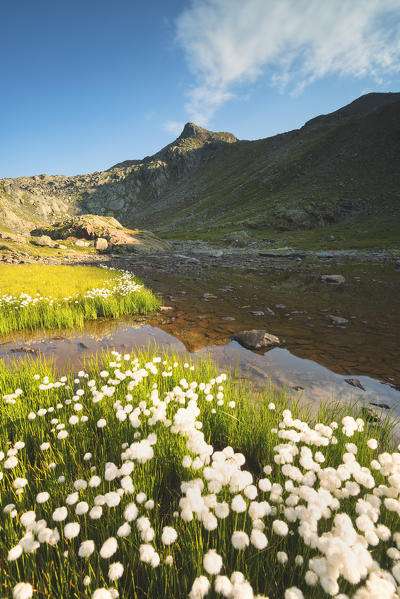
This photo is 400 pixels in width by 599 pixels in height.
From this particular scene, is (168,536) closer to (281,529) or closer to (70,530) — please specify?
(70,530)

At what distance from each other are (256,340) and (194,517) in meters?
6.30

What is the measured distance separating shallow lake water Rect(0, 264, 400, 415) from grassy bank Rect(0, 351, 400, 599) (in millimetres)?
2577

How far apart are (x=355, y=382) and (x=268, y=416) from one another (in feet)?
11.6

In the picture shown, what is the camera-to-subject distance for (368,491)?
2678mm

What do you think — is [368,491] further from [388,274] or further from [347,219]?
[347,219]

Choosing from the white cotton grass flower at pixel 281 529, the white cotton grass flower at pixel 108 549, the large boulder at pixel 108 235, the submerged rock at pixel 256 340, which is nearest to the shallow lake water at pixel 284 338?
the submerged rock at pixel 256 340

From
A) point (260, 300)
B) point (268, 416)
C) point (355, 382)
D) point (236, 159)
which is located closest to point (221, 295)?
point (260, 300)

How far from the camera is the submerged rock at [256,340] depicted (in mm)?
8070

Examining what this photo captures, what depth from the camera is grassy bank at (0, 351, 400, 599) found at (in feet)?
5.53

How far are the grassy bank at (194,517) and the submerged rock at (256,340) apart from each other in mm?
4290

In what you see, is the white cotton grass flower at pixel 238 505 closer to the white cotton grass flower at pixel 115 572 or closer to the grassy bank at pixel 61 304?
the white cotton grass flower at pixel 115 572

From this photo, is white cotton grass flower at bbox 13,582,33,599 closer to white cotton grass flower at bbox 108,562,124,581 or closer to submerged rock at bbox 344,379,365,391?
white cotton grass flower at bbox 108,562,124,581

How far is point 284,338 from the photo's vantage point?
895 cm

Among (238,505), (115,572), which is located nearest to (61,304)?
(115,572)
